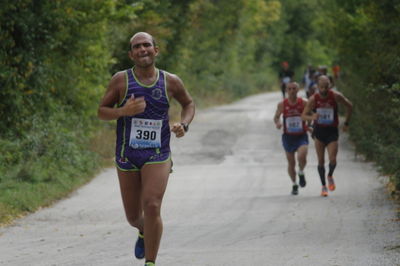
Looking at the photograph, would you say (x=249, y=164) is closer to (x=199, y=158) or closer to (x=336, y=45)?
(x=199, y=158)

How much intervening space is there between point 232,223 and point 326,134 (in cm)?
358

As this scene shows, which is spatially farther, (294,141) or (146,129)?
(294,141)

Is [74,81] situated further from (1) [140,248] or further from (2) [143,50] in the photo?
(2) [143,50]

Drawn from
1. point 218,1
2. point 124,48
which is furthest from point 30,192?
point 218,1

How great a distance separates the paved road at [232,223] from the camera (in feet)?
28.1

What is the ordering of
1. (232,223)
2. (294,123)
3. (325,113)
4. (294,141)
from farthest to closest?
1. (294,141)
2. (294,123)
3. (325,113)
4. (232,223)

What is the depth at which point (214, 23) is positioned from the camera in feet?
154

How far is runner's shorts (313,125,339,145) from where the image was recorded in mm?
14250

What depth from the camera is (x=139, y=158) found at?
725 centimetres

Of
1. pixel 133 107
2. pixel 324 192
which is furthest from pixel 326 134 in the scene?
pixel 133 107

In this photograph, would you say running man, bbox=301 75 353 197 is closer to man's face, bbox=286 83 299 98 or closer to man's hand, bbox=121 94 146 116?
man's face, bbox=286 83 299 98

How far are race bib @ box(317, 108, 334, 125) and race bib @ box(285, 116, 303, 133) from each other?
64 cm

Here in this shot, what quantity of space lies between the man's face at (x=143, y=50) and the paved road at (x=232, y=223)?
208 cm

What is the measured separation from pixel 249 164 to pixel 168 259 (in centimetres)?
1200
